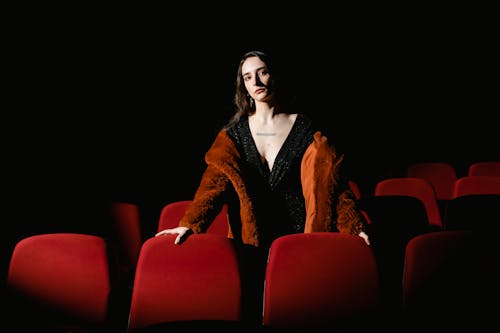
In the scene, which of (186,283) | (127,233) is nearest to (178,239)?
(186,283)

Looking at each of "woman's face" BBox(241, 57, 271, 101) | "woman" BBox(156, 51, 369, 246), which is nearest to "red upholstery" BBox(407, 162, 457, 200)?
"woman" BBox(156, 51, 369, 246)

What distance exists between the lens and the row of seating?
1.68 metres

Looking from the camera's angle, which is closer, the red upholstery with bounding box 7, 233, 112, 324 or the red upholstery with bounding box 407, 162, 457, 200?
the red upholstery with bounding box 7, 233, 112, 324

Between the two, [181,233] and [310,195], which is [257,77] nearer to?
[310,195]

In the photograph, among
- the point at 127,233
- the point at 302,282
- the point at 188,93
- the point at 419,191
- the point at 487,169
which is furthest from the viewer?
the point at 188,93

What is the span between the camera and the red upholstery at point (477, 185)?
3.11m

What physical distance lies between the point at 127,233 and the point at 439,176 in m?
2.60

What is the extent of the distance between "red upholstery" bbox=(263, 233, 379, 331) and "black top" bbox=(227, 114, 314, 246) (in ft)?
0.89

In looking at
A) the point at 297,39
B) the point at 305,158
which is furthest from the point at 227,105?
the point at 305,158

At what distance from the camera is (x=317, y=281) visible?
5.56 feet

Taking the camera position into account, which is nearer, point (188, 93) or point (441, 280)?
point (441, 280)

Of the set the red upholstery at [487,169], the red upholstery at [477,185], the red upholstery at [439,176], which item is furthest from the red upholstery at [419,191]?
the red upholstery at [487,169]

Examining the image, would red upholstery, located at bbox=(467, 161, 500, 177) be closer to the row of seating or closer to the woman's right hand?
the row of seating

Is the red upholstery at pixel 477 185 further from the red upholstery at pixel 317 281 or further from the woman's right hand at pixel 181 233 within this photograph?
the woman's right hand at pixel 181 233
